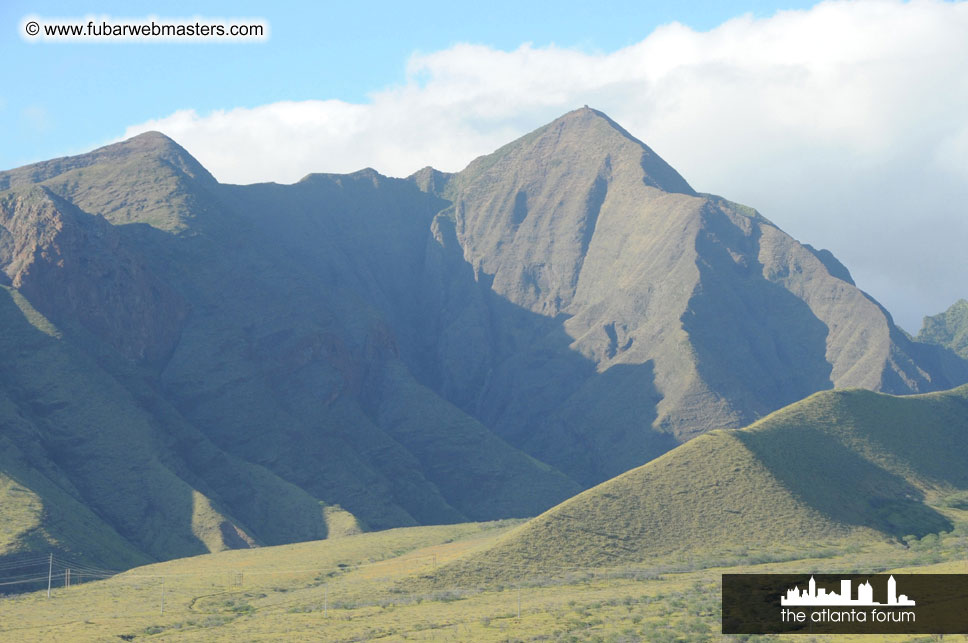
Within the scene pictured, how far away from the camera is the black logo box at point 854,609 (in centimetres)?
9131

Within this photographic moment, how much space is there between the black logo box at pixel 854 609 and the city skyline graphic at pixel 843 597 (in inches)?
20.9

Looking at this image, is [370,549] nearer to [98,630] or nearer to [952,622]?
[98,630]

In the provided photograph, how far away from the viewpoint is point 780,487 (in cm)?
14975

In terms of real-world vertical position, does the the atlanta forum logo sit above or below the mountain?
below

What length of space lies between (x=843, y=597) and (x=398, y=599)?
41.5 metres

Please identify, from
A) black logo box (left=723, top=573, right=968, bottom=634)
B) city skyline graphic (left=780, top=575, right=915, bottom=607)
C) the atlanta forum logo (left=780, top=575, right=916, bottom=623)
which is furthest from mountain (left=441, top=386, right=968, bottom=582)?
the atlanta forum logo (left=780, top=575, right=916, bottom=623)

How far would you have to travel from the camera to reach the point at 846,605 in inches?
3834

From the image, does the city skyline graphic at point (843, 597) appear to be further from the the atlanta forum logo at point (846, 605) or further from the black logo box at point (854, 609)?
the black logo box at point (854, 609)

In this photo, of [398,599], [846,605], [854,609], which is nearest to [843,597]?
[846,605]

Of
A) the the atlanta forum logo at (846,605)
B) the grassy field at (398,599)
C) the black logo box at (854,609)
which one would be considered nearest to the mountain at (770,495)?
the grassy field at (398,599)

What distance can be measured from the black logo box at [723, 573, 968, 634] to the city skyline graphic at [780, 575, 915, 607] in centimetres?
53

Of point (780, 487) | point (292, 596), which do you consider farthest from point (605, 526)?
point (292, 596)

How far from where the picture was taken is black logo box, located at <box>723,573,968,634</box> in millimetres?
91312

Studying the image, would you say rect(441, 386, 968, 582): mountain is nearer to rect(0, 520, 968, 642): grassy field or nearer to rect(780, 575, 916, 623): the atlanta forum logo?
rect(0, 520, 968, 642): grassy field
